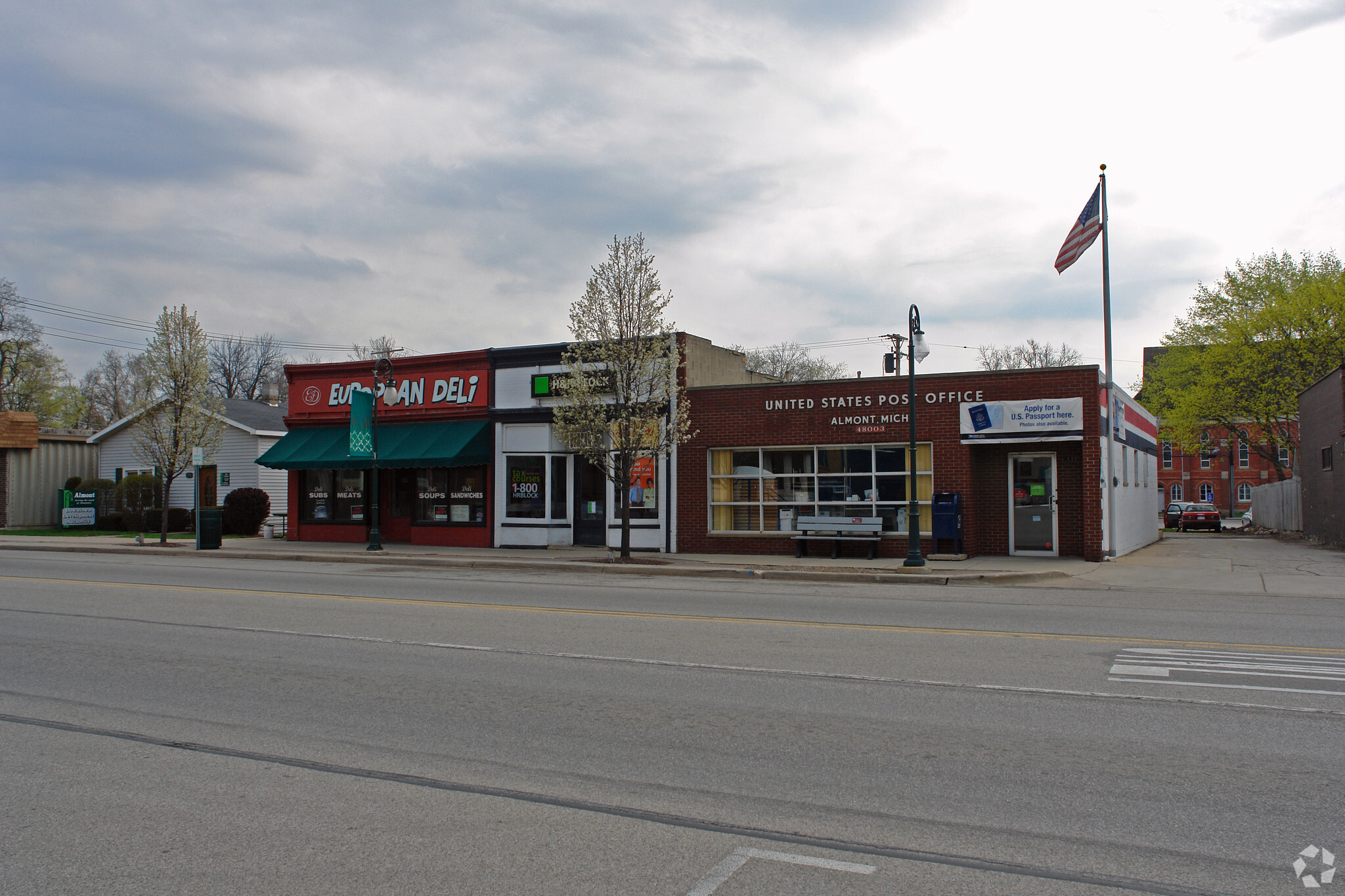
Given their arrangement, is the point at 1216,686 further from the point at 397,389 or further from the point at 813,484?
the point at 397,389

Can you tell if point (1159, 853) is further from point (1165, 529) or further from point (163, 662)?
point (1165, 529)

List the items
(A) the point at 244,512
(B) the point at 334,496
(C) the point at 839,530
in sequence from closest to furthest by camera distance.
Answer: (C) the point at 839,530
(B) the point at 334,496
(A) the point at 244,512

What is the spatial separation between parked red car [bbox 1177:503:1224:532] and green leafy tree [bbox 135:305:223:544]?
1717 inches

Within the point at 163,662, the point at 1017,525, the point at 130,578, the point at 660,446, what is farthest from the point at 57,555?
the point at 1017,525

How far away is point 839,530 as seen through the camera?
21281 mm

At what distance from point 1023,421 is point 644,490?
9162 millimetres

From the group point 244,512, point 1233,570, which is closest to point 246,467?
point 244,512

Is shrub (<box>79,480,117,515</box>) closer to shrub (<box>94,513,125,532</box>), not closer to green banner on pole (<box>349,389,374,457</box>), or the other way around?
shrub (<box>94,513,125,532</box>)

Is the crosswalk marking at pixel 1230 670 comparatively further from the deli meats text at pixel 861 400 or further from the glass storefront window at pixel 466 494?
the glass storefront window at pixel 466 494

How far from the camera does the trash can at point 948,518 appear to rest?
2042cm

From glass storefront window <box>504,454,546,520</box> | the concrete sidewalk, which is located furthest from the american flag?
glass storefront window <box>504,454,546,520</box>

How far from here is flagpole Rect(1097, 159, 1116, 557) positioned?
21.1m

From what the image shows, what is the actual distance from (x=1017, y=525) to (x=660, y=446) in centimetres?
825

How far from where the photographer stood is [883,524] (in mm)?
21734
